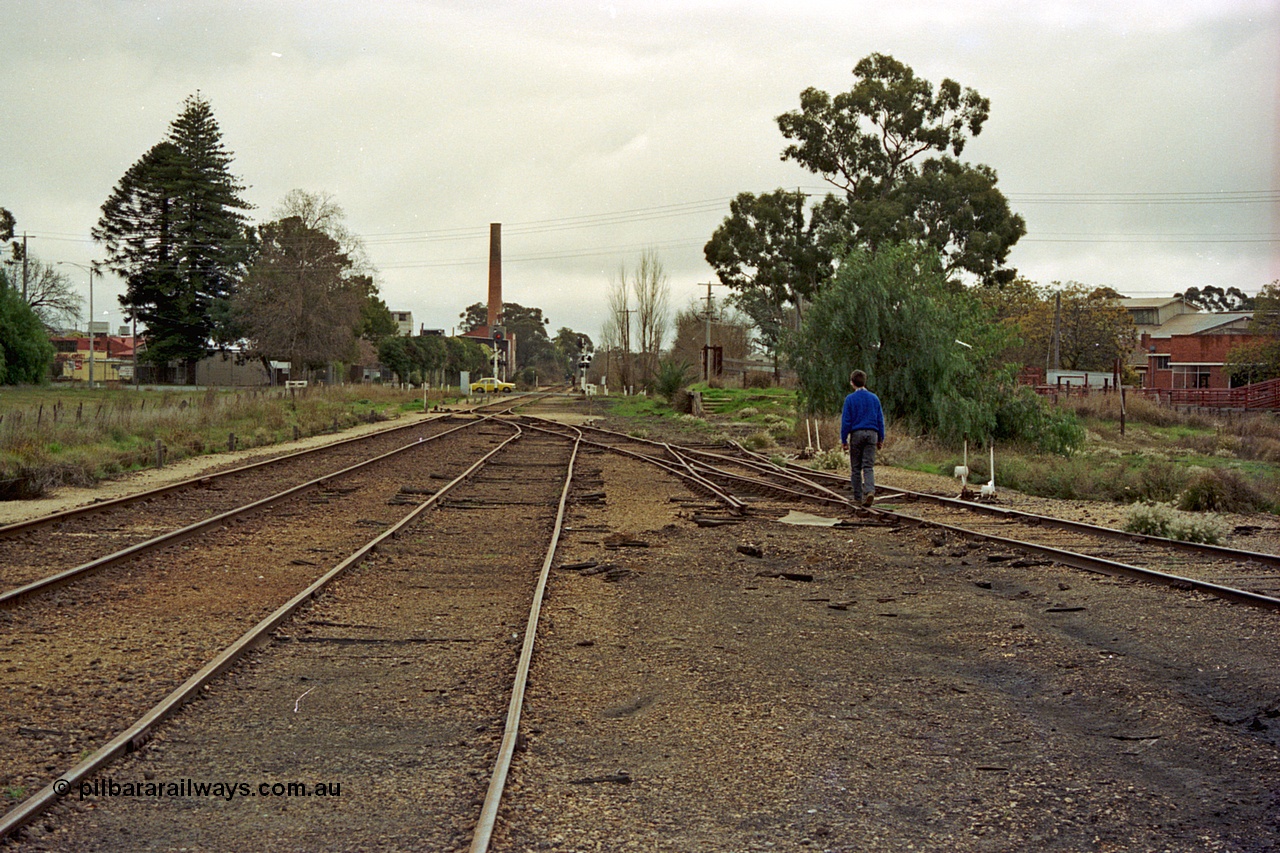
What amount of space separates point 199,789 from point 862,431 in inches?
478

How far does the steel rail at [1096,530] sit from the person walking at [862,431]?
1.44m

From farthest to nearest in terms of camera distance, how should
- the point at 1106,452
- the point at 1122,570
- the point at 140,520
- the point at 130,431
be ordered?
the point at 1106,452 → the point at 130,431 → the point at 140,520 → the point at 1122,570

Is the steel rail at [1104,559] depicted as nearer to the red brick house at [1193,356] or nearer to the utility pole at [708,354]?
the utility pole at [708,354]

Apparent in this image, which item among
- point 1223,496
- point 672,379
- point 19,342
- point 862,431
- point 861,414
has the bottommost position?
point 1223,496

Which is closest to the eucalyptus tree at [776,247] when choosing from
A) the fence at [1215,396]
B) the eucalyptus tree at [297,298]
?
the fence at [1215,396]

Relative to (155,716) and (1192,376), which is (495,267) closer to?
(1192,376)

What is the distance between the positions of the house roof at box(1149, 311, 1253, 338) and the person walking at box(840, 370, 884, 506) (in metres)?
80.6

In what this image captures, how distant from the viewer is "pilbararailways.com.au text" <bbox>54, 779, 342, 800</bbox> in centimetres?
473

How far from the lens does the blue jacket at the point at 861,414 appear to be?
1556 cm

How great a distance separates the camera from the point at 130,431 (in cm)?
2670

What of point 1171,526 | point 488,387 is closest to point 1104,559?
point 1171,526

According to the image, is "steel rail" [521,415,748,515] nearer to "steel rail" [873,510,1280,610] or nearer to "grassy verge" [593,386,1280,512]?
"grassy verge" [593,386,1280,512]

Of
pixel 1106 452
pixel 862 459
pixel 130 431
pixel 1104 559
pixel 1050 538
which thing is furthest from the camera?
pixel 1106 452

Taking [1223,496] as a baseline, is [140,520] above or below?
below
